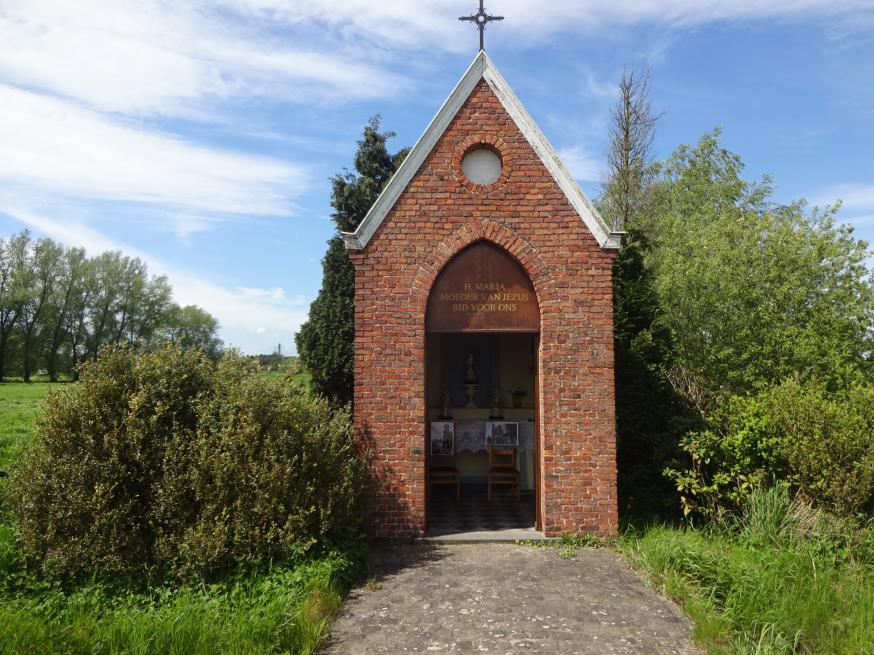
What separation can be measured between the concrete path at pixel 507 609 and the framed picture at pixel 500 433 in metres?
3.10

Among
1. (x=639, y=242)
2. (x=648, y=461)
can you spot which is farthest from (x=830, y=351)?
(x=648, y=461)

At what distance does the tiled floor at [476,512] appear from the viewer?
8.32 meters

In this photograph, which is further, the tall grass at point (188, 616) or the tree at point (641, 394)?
the tree at point (641, 394)

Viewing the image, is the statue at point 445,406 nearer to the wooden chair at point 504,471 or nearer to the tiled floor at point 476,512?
the wooden chair at point 504,471

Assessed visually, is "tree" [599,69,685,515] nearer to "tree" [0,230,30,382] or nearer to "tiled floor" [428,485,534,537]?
"tiled floor" [428,485,534,537]

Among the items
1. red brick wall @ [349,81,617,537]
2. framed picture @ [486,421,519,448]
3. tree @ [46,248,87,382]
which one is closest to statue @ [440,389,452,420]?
framed picture @ [486,421,519,448]

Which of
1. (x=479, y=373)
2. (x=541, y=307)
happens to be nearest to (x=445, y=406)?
(x=479, y=373)

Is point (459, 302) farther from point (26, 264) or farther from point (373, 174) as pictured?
A: point (26, 264)

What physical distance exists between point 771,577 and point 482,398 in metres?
6.23

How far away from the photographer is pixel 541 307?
25.9 feet

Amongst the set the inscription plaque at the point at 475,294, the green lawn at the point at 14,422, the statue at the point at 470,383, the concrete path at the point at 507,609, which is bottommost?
the concrete path at the point at 507,609

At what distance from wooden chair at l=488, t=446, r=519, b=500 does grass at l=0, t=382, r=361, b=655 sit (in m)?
4.05

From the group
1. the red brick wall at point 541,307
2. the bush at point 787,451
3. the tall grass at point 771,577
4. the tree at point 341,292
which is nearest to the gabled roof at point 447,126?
the red brick wall at point 541,307

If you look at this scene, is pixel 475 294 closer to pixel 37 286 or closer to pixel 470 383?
pixel 470 383
